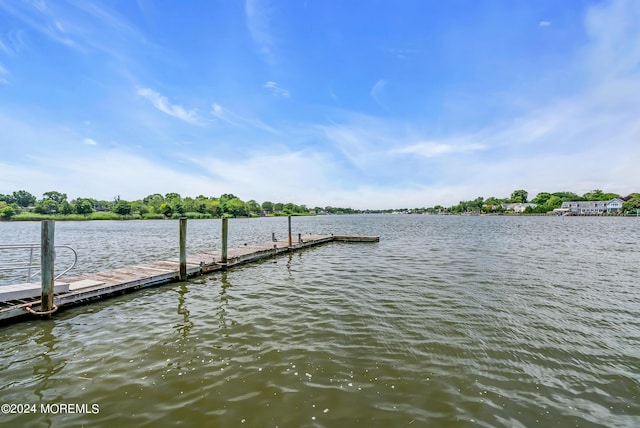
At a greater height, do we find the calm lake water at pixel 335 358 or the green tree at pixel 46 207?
the green tree at pixel 46 207

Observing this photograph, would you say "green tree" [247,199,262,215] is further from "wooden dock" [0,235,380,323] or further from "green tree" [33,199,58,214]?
"wooden dock" [0,235,380,323]

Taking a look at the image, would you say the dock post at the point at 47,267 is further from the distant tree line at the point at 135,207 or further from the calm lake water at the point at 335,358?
the distant tree line at the point at 135,207

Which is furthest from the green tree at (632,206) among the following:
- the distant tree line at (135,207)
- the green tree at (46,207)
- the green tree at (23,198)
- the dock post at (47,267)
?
the green tree at (23,198)

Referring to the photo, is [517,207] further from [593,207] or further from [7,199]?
[7,199]

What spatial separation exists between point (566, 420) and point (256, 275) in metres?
12.5

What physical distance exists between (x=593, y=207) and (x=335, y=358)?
630ft

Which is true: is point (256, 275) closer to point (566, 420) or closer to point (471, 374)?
point (471, 374)

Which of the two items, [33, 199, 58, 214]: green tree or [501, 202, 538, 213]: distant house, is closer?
[33, 199, 58, 214]: green tree

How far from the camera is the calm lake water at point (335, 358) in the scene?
457 cm

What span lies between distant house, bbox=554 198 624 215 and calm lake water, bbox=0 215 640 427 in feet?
580

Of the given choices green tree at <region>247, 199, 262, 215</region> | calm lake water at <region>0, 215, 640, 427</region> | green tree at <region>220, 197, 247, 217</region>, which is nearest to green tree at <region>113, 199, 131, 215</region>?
green tree at <region>220, 197, 247, 217</region>

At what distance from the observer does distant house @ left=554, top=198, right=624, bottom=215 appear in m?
141

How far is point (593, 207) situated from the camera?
470 feet

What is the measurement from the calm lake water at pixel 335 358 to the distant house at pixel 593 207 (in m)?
177
